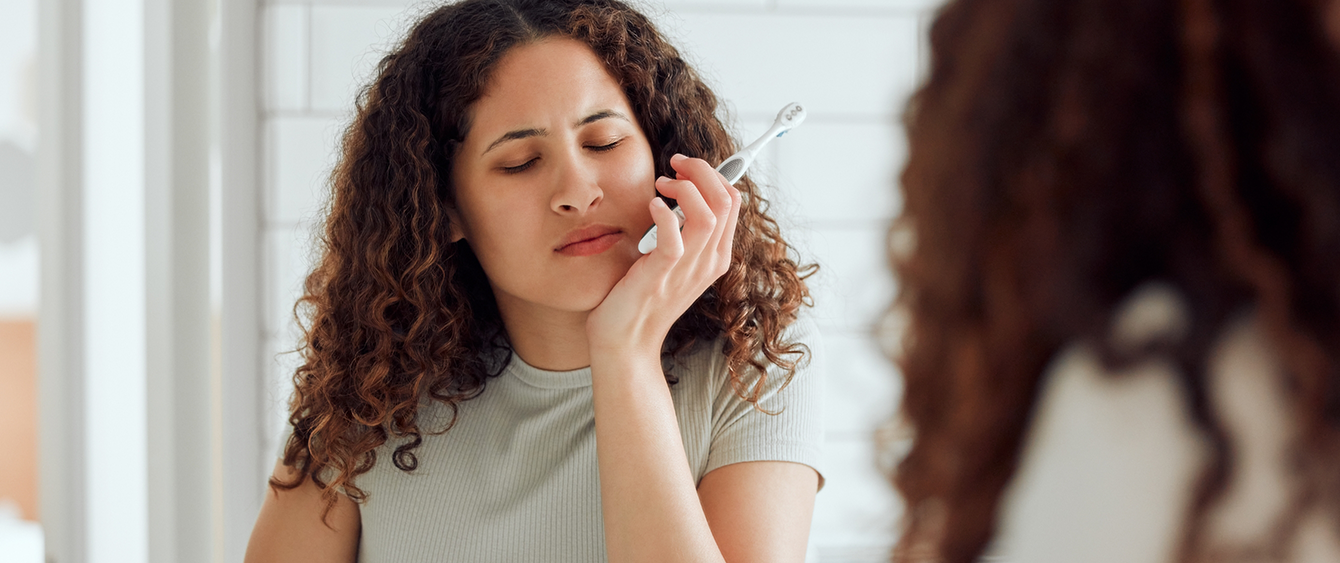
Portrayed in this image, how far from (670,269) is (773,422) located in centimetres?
17

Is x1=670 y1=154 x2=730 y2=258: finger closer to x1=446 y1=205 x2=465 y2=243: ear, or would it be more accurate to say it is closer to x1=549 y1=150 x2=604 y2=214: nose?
x1=549 y1=150 x2=604 y2=214: nose

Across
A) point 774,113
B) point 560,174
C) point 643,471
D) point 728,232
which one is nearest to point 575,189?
point 560,174

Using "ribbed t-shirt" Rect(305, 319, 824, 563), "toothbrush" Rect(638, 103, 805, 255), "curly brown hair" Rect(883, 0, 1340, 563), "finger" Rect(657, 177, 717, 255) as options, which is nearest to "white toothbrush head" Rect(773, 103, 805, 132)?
"toothbrush" Rect(638, 103, 805, 255)

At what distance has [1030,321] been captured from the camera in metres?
0.27

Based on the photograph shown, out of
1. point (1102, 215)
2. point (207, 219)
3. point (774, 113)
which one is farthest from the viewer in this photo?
point (774, 113)

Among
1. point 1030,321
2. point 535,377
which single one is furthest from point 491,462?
point 1030,321

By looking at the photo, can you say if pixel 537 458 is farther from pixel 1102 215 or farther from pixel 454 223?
pixel 1102 215

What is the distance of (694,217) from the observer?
2.42 feet

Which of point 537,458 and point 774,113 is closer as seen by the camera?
point 537,458

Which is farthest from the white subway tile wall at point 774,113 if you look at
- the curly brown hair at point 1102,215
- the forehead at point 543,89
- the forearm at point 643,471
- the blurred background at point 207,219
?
the curly brown hair at point 1102,215

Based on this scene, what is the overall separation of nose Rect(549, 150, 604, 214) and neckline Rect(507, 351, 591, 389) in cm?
17

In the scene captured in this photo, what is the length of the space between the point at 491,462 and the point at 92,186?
52 centimetres

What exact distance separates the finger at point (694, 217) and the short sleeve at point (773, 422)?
0.14 metres

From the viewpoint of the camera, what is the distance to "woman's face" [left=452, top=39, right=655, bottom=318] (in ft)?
2.52
